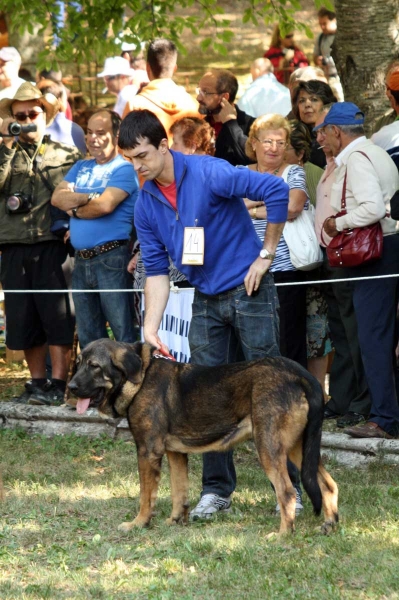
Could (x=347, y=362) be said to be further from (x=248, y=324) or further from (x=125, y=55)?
(x=125, y=55)

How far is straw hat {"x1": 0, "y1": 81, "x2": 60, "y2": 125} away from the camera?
8.78 m

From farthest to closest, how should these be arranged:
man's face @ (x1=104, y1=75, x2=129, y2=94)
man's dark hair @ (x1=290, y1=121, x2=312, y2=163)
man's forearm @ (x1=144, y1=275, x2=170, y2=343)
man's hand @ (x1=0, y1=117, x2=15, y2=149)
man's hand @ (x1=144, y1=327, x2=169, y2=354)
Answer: man's face @ (x1=104, y1=75, x2=129, y2=94), man's hand @ (x1=0, y1=117, x2=15, y2=149), man's dark hair @ (x1=290, y1=121, x2=312, y2=163), man's forearm @ (x1=144, y1=275, x2=170, y2=343), man's hand @ (x1=144, y1=327, x2=169, y2=354)

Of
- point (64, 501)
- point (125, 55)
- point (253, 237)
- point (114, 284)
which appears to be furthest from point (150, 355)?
point (125, 55)

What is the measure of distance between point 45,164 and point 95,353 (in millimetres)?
3680

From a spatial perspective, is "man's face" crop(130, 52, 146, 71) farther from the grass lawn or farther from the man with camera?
the grass lawn

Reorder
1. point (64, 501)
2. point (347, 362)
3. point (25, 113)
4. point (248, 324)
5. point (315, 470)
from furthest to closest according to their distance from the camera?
1. point (25, 113)
2. point (347, 362)
3. point (64, 501)
4. point (248, 324)
5. point (315, 470)

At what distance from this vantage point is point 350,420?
308 inches

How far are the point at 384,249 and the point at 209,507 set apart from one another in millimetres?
2339

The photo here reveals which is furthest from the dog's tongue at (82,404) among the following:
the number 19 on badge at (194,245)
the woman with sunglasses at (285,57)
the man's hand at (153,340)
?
the woman with sunglasses at (285,57)

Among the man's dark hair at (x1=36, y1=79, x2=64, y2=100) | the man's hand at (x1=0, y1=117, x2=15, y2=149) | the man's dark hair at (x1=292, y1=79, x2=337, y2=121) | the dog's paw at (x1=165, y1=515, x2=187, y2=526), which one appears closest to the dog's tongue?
the dog's paw at (x1=165, y1=515, x2=187, y2=526)

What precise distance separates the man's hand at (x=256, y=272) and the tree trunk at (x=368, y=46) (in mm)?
4139

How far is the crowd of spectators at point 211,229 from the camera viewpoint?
5.63 m

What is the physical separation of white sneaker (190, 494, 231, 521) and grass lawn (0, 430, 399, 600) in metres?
0.09

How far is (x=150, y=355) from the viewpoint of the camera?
5.78 meters
